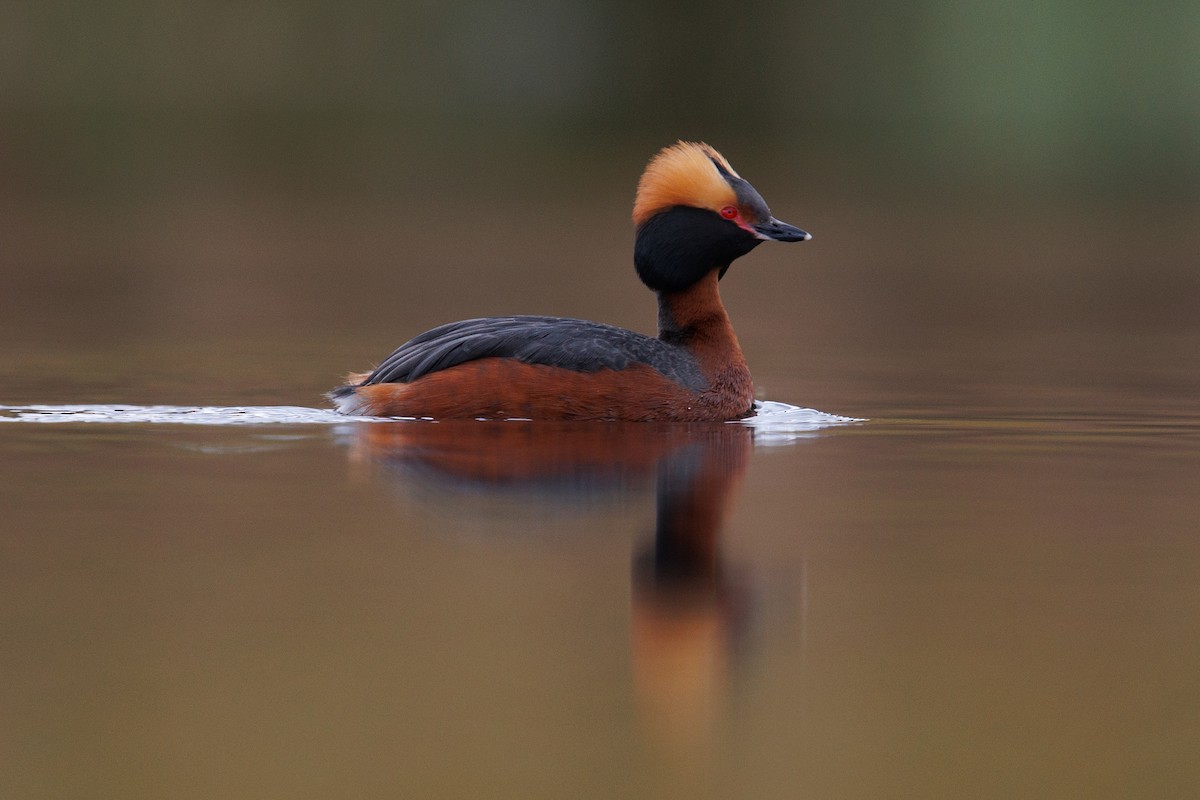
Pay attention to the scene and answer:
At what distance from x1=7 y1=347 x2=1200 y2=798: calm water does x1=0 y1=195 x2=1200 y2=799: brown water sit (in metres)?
0.02

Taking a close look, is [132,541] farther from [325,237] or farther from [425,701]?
[325,237]

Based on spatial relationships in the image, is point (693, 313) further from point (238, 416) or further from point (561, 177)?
point (561, 177)

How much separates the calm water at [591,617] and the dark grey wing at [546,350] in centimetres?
53

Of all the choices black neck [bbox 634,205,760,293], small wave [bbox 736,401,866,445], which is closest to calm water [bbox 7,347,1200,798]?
small wave [bbox 736,401,866,445]

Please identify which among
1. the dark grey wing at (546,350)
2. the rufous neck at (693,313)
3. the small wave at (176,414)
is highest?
the rufous neck at (693,313)

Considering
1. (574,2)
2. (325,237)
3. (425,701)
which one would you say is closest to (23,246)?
(325,237)

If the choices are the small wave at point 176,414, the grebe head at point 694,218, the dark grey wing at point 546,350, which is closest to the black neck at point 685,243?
the grebe head at point 694,218

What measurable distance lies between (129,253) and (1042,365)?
1232 centimetres

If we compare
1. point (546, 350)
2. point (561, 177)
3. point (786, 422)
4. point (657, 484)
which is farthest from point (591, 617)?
point (561, 177)

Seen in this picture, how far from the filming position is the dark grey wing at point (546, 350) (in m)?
9.91

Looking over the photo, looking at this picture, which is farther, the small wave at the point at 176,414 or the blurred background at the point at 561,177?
the blurred background at the point at 561,177

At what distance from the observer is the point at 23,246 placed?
74.4 feet

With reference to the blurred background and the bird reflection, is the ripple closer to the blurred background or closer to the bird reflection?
the bird reflection

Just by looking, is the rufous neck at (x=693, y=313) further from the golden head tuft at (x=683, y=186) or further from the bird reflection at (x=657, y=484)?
the bird reflection at (x=657, y=484)
